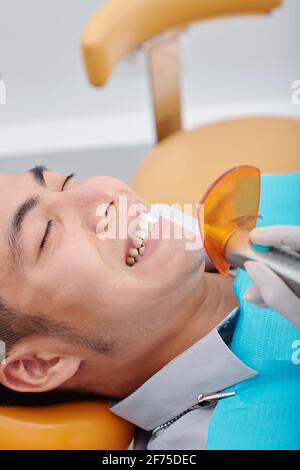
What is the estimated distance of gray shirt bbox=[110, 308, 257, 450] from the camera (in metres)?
0.67

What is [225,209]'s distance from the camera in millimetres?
618

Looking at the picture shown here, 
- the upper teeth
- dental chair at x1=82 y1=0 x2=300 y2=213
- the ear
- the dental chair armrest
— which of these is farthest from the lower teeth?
the dental chair armrest

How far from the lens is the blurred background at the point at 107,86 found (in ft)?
3.07

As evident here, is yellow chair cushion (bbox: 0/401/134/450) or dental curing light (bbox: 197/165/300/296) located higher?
dental curing light (bbox: 197/165/300/296)

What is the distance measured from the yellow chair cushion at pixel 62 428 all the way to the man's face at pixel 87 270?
0.27 feet

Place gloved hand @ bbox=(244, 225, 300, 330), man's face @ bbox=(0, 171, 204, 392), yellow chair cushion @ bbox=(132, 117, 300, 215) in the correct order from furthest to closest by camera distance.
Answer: yellow chair cushion @ bbox=(132, 117, 300, 215), man's face @ bbox=(0, 171, 204, 392), gloved hand @ bbox=(244, 225, 300, 330)

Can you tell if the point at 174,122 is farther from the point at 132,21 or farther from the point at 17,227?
the point at 17,227

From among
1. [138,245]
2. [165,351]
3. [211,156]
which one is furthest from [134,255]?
[211,156]

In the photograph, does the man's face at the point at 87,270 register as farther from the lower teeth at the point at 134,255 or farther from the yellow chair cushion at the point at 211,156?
the yellow chair cushion at the point at 211,156

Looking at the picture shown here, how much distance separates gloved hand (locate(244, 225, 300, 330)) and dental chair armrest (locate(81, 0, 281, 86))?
1.55ft

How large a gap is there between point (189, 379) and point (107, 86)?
2.84 ft

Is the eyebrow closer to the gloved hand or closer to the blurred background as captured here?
the blurred background

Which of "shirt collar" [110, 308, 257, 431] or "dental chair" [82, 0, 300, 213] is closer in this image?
"shirt collar" [110, 308, 257, 431]

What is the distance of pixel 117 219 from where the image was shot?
2.24 feet
